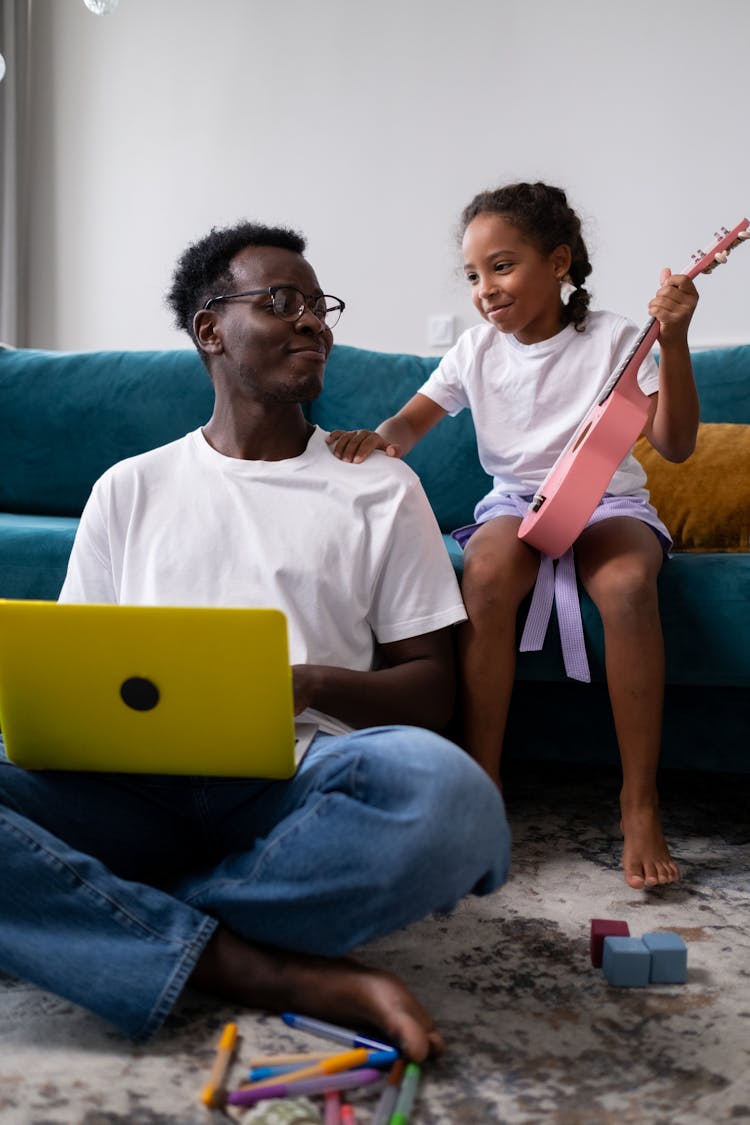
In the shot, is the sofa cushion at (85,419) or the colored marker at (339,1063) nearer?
the colored marker at (339,1063)

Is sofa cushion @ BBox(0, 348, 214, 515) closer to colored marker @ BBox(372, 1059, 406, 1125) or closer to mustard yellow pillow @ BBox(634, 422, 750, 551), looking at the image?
mustard yellow pillow @ BBox(634, 422, 750, 551)

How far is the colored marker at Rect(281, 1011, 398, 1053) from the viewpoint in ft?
3.12

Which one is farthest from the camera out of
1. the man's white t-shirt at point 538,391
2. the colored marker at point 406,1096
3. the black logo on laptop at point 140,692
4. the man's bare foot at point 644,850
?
the man's white t-shirt at point 538,391

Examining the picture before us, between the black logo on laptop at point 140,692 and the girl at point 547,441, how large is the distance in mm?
494

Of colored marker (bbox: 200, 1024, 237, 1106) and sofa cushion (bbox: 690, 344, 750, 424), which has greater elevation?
sofa cushion (bbox: 690, 344, 750, 424)

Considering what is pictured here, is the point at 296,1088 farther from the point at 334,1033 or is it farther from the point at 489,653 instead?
the point at 489,653

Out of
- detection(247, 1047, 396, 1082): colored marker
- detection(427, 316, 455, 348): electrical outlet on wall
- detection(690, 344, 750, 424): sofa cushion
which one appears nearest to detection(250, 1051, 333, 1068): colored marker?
detection(247, 1047, 396, 1082): colored marker

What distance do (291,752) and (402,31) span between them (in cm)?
317

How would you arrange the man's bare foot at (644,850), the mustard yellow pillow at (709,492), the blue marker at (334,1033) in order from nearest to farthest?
the blue marker at (334,1033) < the man's bare foot at (644,850) < the mustard yellow pillow at (709,492)

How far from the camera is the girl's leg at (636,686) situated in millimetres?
1490

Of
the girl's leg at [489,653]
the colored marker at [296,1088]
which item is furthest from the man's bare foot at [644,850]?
the colored marker at [296,1088]

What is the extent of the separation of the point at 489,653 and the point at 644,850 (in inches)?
13.4

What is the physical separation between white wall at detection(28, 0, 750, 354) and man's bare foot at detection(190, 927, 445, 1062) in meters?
2.71

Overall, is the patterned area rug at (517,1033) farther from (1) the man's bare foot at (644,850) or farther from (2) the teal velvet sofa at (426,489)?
(2) the teal velvet sofa at (426,489)
